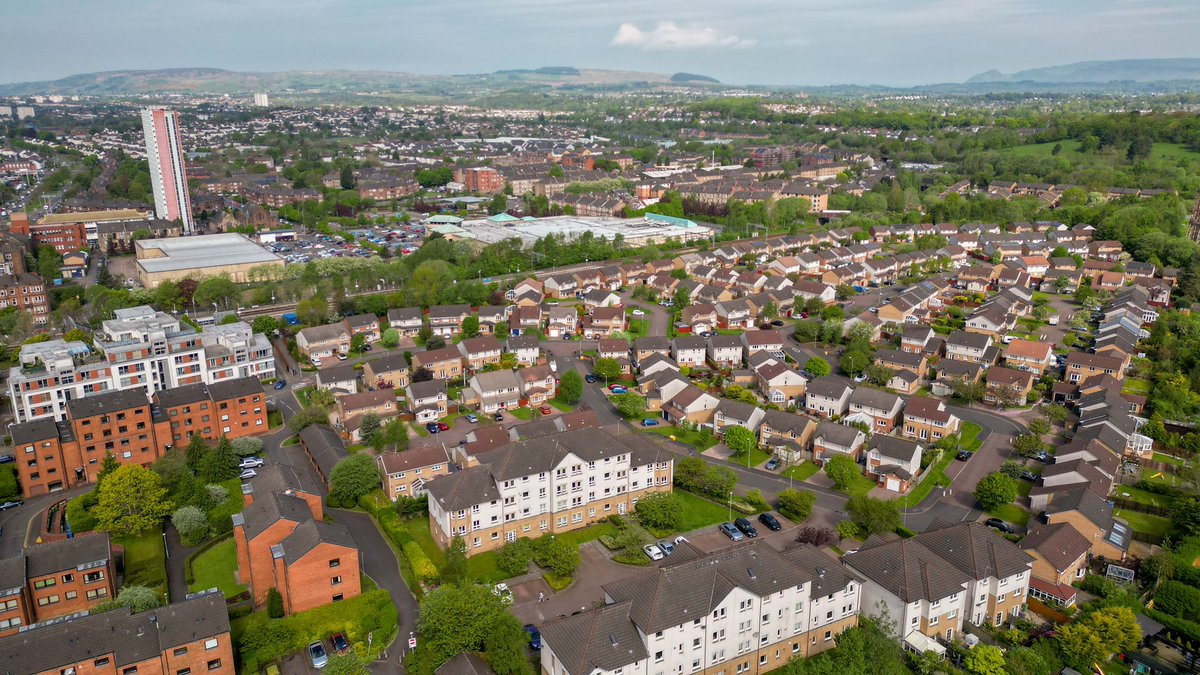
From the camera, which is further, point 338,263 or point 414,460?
point 338,263

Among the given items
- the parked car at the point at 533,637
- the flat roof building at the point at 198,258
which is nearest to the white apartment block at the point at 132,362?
the flat roof building at the point at 198,258

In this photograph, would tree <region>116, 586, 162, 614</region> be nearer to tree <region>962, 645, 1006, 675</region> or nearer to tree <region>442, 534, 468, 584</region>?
tree <region>442, 534, 468, 584</region>

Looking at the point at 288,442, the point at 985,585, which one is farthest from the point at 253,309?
the point at 985,585

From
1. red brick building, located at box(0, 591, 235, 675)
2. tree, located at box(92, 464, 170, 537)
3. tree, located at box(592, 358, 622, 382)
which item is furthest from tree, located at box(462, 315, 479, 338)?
Result: red brick building, located at box(0, 591, 235, 675)

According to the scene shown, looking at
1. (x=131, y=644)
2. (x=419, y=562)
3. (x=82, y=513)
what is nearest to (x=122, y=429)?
(x=82, y=513)

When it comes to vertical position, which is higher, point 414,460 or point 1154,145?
point 1154,145

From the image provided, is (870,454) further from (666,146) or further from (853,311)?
(666,146)

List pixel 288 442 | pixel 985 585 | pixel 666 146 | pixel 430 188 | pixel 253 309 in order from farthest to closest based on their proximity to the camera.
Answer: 1. pixel 666 146
2. pixel 430 188
3. pixel 253 309
4. pixel 288 442
5. pixel 985 585

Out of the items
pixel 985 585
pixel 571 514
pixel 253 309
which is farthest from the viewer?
pixel 253 309
